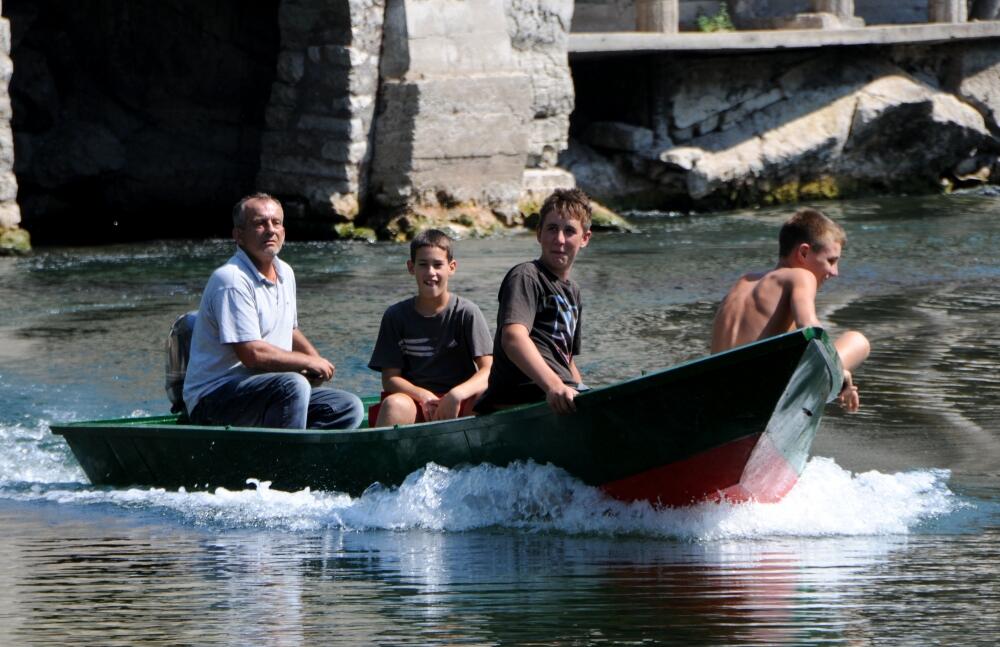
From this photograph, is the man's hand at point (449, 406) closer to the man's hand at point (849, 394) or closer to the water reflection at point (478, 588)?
the water reflection at point (478, 588)

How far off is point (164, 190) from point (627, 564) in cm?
1342

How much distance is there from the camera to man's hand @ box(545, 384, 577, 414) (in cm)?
550

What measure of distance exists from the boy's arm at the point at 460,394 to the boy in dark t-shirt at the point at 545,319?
245mm

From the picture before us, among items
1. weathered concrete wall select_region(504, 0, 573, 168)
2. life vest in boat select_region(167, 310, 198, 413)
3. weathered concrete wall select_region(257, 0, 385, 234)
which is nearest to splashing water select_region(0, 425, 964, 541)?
life vest in boat select_region(167, 310, 198, 413)

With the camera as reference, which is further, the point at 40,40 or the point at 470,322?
the point at 40,40

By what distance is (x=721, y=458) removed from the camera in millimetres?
5570

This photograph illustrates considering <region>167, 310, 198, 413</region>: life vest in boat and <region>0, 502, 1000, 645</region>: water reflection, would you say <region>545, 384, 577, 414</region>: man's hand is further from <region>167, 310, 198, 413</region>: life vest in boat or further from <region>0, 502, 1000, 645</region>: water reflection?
<region>167, 310, 198, 413</region>: life vest in boat

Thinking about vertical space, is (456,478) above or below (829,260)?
below

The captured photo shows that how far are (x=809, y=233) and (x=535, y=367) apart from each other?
3.28 ft

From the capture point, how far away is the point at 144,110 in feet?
58.7

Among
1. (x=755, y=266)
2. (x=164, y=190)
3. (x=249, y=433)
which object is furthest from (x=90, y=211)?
(x=249, y=433)

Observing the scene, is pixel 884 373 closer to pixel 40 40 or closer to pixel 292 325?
pixel 292 325

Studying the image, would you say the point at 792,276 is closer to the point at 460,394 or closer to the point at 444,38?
the point at 460,394

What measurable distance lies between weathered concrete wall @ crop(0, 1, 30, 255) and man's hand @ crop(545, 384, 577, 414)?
30.9 ft
